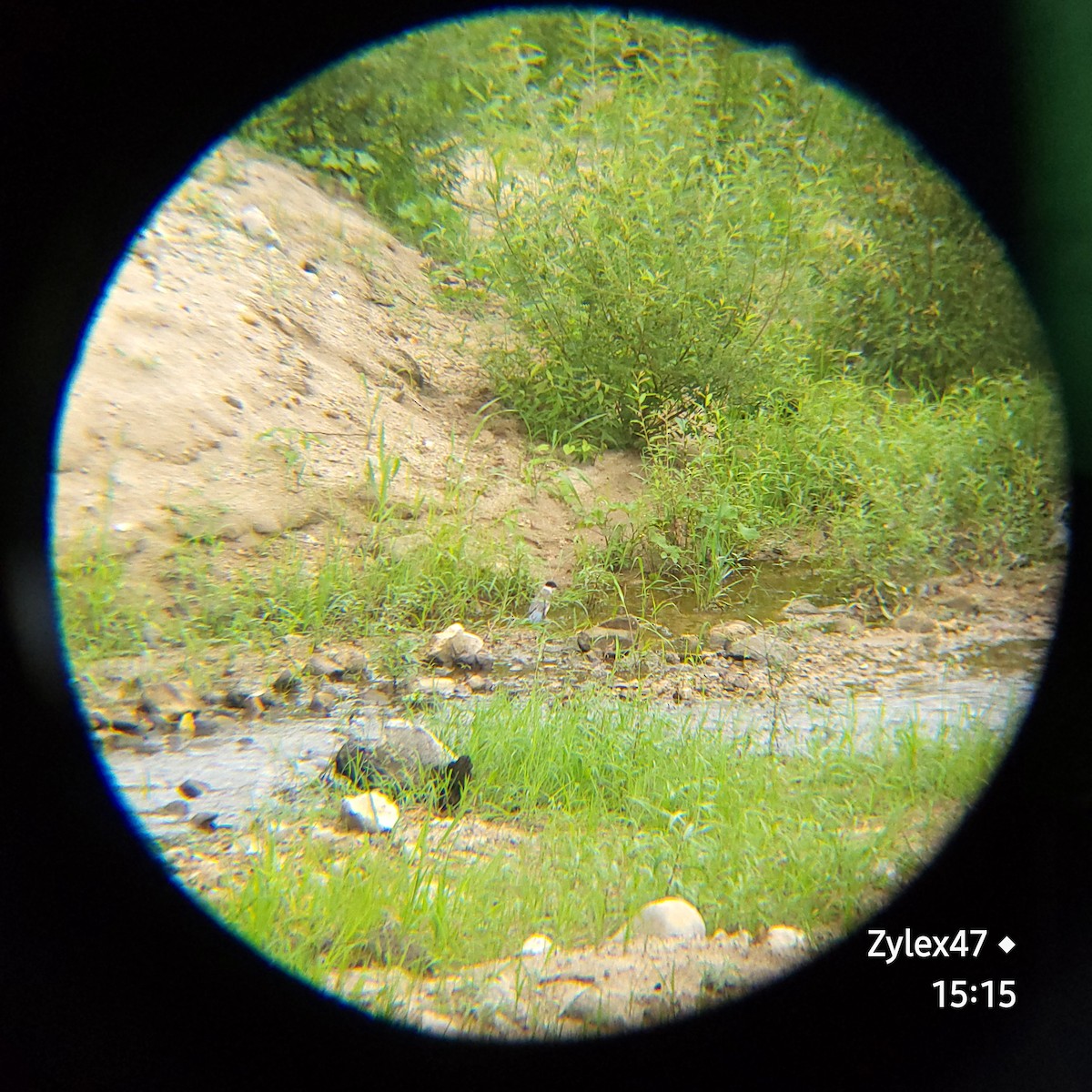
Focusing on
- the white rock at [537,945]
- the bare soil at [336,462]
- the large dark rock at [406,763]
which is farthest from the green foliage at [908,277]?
the white rock at [537,945]

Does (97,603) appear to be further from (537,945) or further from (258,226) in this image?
(258,226)

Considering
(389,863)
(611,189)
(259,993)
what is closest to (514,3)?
(611,189)

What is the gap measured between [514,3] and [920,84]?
1.48 metres

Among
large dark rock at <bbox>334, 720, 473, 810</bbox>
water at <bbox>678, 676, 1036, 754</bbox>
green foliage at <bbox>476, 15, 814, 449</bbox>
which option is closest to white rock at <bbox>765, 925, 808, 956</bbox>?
water at <bbox>678, 676, 1036, 754</bbox>

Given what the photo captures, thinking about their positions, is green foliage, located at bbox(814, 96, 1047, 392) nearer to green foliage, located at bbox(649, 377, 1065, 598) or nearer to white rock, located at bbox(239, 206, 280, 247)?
green foliage, located at bbox(649, 377, 1065, 598)

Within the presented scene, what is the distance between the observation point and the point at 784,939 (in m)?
2.22

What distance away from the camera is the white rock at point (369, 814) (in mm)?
2672

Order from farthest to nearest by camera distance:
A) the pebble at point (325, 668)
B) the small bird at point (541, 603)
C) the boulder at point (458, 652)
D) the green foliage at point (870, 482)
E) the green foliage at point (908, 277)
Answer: the green foliage at point (908, 277)
the green foliage at point (870, 482)
the small bird at point (541, 603)
the boulder at point (458, 652)
the pebble at point (325, 668)

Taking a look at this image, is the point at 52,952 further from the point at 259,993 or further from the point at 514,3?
the point at 514,3

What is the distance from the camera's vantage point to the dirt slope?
156 inches

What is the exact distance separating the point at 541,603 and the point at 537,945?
7.53 ft

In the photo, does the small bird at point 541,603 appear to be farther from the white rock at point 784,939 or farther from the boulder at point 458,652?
the white rock at point 784,939

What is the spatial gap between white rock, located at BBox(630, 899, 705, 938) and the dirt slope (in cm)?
253
